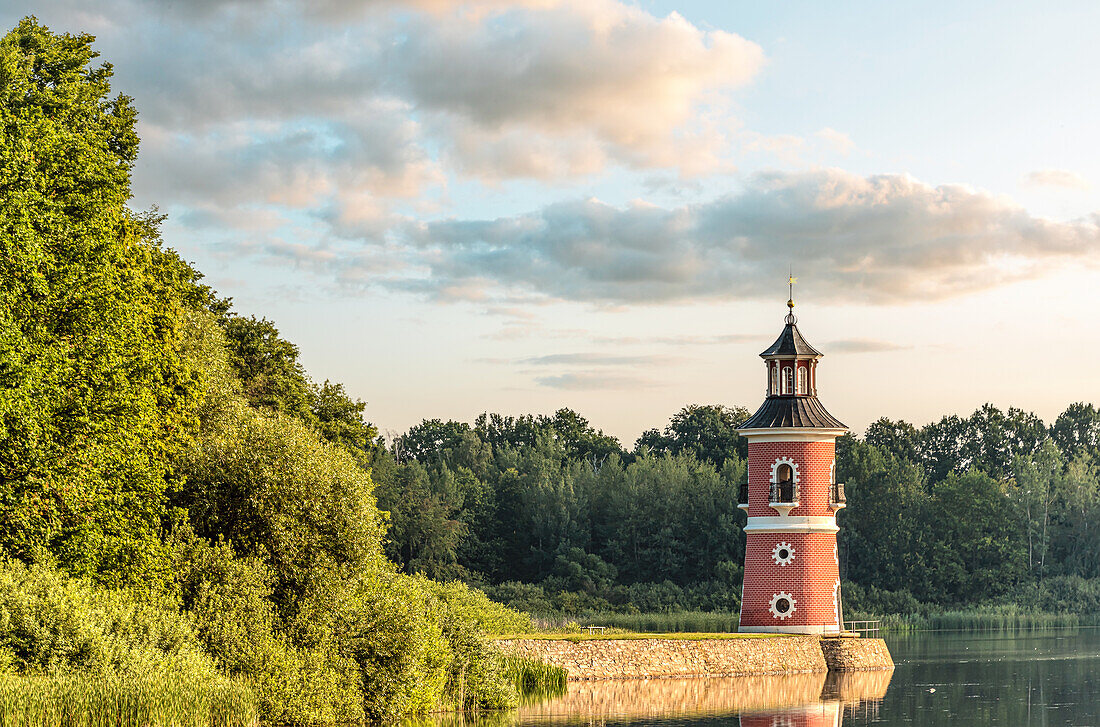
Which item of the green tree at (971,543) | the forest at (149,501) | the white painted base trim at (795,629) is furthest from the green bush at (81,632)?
the green tree at (971,543)

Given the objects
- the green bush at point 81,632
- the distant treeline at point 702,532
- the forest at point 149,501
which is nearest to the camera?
the green bush at point 81,632

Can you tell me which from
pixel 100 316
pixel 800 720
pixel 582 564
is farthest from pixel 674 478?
pixel 100 316

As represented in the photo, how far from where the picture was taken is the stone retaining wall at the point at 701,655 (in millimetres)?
36312

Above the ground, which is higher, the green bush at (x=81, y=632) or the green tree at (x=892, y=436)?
the green tree at (x=892, y=436)

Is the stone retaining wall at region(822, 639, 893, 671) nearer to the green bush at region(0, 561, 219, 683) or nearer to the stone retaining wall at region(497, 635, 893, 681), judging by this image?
the stone retaining wall at region(497, 635, 893, 681)

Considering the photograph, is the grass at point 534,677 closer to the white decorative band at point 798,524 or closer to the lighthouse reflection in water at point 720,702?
the lighthouse reflection in water at point 720,702

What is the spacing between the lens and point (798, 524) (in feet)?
146

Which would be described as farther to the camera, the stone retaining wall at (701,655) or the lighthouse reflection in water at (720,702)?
the stone retaining wall at (701,655)

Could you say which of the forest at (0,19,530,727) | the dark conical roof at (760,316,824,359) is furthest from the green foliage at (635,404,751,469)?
the forest at (0,19,530,727)

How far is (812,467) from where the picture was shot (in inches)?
1764

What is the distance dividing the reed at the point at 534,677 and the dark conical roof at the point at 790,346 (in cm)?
1611

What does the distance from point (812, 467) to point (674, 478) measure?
43.3m

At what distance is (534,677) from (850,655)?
44.5ft

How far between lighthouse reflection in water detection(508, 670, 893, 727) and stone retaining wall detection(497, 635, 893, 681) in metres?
0.45
